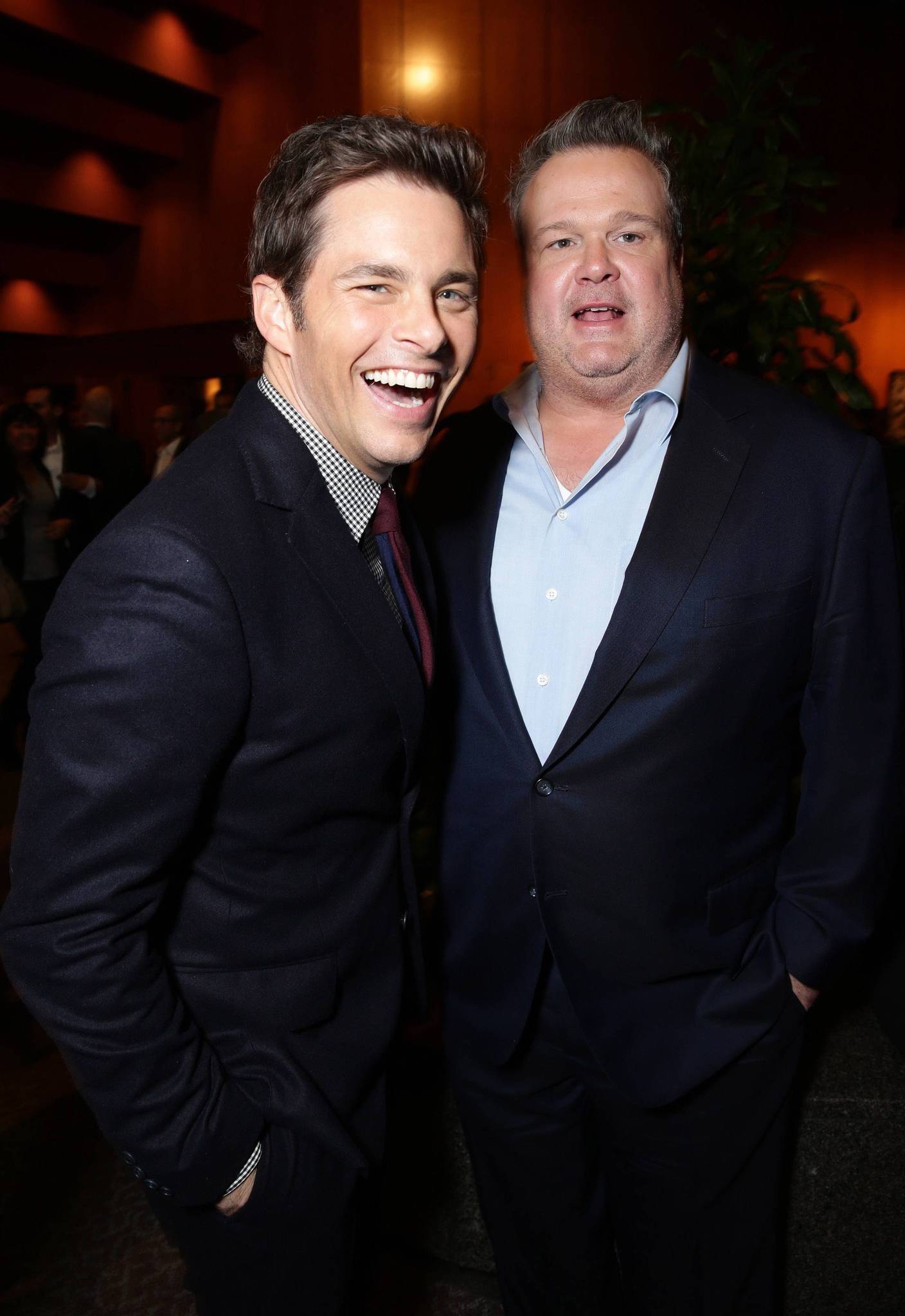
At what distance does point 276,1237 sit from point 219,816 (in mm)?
531

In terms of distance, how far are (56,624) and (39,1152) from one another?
6.58 feet

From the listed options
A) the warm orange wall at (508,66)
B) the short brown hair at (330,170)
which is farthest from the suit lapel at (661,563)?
the warm orange wall at (508,66)

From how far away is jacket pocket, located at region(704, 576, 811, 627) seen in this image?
4.31 feet

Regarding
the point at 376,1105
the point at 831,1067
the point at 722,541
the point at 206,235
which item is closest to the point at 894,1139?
the point at 831,1067

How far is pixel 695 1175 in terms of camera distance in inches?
58.9

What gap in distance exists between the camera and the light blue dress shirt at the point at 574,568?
4.72ft

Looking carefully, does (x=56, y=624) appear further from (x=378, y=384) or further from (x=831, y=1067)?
(x=831, y=1067)

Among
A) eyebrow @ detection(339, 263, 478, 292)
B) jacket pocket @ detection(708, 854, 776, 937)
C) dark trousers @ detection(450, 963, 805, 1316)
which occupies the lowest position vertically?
dark trousers @ detection(450, 963, 805, 1316)

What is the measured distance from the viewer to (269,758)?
3.46 ft

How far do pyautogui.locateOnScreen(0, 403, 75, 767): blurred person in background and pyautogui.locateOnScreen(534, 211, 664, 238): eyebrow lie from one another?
4090 millimetres

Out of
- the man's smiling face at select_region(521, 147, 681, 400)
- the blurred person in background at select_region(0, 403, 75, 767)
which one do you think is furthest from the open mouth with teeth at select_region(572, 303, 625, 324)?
the blurred person in background at select_region(0, 403, 75, 767)

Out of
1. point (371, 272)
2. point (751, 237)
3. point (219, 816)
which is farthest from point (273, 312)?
point (751, 237)

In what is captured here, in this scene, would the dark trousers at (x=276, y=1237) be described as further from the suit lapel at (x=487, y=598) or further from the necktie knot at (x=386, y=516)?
the necktie knot at (x=386, y=516)

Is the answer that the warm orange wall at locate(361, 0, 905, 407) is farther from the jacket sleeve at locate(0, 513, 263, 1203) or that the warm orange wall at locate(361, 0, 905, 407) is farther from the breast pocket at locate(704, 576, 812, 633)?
the jacket sleeve at locate(0, 513, 263, 1203)
